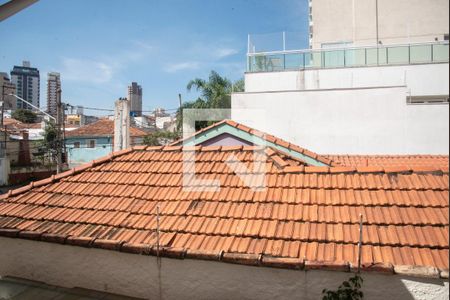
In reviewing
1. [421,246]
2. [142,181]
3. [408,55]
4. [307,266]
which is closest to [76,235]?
[142,181]

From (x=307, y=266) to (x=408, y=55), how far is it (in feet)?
49.6

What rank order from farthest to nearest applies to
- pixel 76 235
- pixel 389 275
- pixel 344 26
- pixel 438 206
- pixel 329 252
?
pixel 344 26
pixel 76 235
pixel 438 206
pixel 329 252
pixel 389 275

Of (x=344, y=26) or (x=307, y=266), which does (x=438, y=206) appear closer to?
(x=307, y=266)

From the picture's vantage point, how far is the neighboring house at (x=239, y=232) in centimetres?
368

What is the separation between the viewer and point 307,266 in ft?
11.8

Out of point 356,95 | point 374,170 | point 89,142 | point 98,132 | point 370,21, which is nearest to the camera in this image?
point 374,170

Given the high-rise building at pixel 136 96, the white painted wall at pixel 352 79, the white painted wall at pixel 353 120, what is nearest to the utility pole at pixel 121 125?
the white painted wall at pixel 353 120

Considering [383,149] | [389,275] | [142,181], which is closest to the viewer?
[389,275]

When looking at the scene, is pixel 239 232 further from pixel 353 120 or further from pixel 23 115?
pixel 23 115

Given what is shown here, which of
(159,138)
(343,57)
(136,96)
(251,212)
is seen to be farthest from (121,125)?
(136,96)

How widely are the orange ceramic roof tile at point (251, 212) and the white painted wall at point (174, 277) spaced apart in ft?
0.64

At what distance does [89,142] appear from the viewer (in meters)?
35.0

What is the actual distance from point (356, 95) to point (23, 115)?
67158 mm

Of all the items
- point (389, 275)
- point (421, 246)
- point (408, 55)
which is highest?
point (408, 55)
